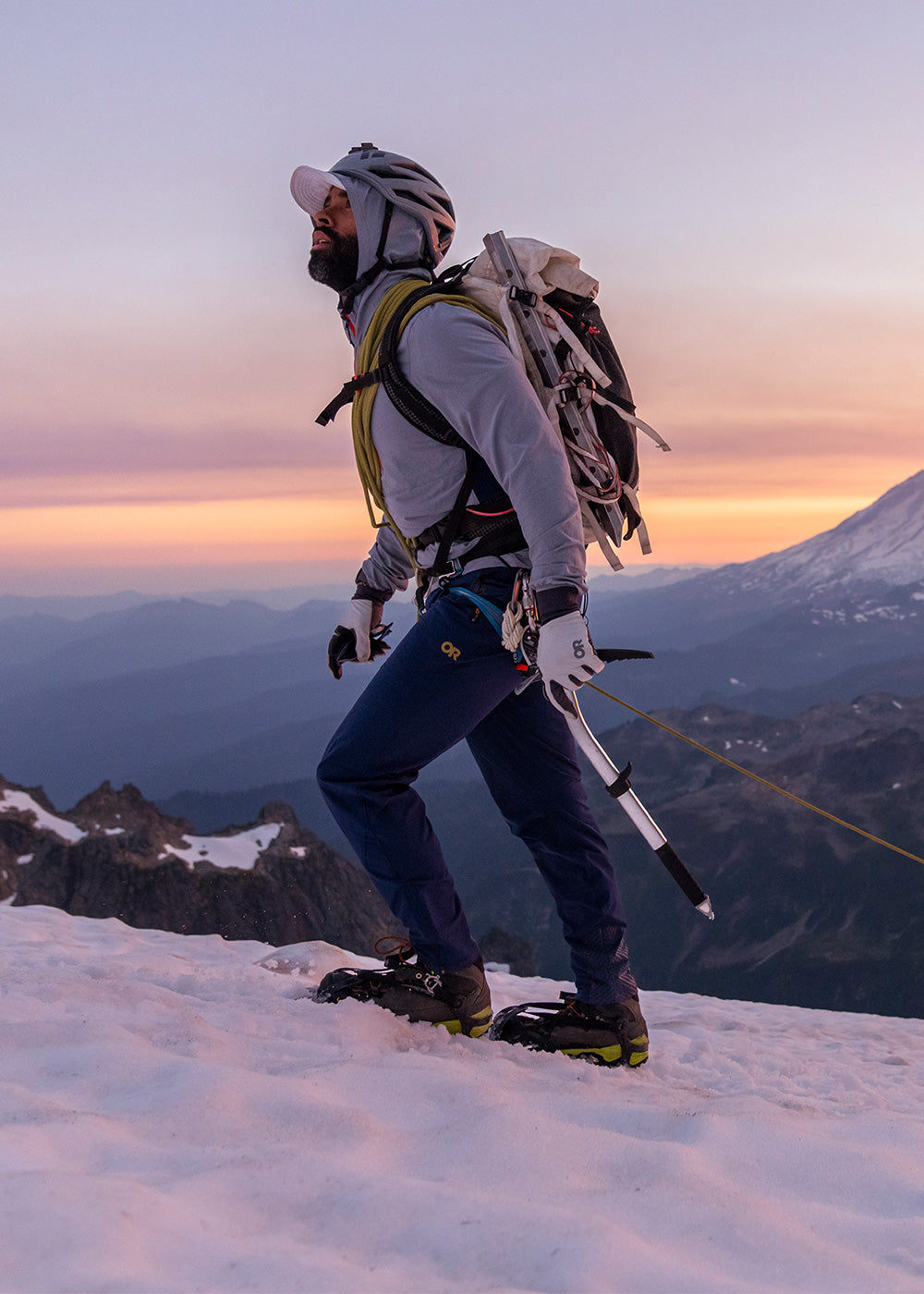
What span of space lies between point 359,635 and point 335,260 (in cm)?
172

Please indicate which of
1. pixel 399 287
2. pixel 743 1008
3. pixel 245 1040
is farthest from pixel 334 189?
pixel 743 1008

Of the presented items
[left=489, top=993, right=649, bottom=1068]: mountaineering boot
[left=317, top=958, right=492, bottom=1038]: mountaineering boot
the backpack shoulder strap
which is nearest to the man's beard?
the backpack shoulder strap

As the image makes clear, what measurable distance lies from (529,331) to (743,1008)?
266 inches

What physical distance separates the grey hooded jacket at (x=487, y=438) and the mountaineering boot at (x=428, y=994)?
1.70 metres

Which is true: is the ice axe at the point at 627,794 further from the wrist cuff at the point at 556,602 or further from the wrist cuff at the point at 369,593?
the wrist cuff at the point at 369,593

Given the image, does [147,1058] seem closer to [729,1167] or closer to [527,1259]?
[527,1259]

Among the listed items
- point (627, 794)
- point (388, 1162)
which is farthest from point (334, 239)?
point (388, 1162)

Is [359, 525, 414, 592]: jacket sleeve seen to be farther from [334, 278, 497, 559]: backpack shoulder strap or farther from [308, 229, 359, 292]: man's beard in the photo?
[308, 229, 359, 292]: man's beard

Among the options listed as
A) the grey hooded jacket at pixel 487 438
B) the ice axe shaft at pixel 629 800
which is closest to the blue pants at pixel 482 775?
the ice axe shaft at pixel 629 800

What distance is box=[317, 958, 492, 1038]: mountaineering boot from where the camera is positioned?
146 inches

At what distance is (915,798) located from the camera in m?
114

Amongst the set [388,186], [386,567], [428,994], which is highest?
[388,186]

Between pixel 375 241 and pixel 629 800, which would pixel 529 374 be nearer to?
pixel 375 241

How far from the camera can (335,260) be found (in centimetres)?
383
